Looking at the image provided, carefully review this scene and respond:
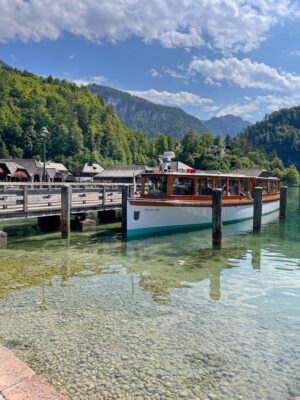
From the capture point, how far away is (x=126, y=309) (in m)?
8.14

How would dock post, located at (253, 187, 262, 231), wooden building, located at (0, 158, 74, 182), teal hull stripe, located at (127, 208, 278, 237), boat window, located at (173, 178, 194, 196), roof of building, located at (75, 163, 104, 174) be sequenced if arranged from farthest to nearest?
roof of building, located at (75, 163, 104, 174), wooden building, located at (0, 158, 74, 182), dock post, located at (253, 187, 262, 231), boat window, located at (173, 178, 194, 196), teal hull stripe, located at (127, 208, 278, 237)

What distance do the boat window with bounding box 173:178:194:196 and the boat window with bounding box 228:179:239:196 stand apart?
157 inches

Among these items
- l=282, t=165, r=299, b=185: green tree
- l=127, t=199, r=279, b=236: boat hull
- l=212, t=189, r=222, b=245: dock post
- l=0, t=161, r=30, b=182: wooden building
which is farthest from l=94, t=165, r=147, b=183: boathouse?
l=282, t=165, r=299, b=185: green tree

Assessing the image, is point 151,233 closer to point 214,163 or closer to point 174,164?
point 174,164

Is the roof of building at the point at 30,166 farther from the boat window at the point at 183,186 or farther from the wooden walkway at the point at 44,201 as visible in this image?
the boat window at the point at 183,186

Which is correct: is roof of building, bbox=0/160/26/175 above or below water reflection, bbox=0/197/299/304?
above

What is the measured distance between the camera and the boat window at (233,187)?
23.3 metres

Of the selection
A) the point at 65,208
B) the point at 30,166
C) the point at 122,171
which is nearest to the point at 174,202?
the point at 65,208

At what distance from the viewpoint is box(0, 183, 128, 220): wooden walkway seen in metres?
15.3

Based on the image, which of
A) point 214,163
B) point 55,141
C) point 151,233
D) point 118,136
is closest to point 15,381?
point 151,233

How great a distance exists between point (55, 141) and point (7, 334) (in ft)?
430

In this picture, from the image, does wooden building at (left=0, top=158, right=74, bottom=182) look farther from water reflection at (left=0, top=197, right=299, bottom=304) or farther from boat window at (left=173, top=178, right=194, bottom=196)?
water reflection at (left=0, top=197, right=299, bottom=304)

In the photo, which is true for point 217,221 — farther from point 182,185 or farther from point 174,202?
point 182,185

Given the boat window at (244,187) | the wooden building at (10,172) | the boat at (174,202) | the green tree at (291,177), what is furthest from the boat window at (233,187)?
the green tree at (291,177)
